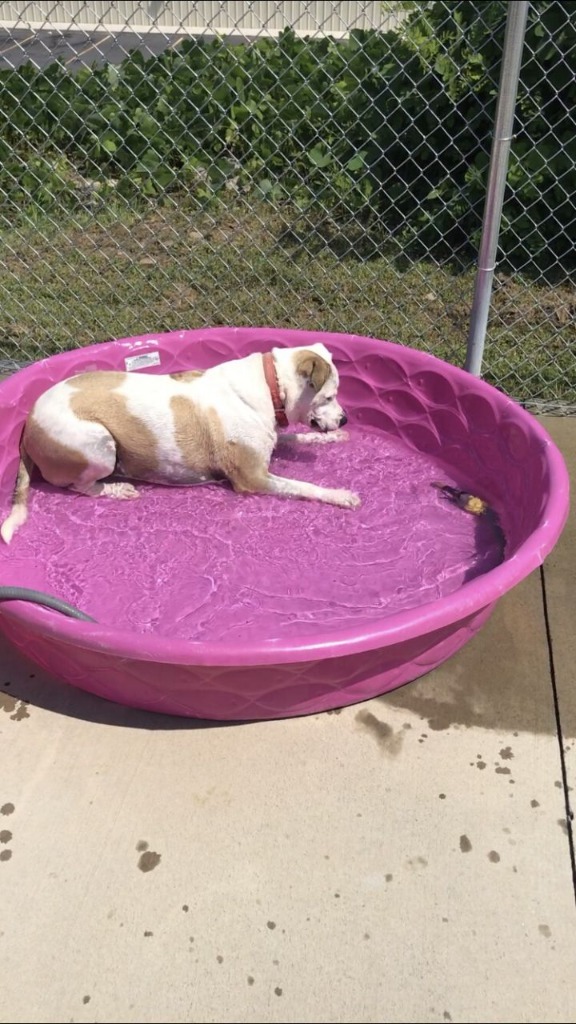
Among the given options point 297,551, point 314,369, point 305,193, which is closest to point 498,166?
point 314,369

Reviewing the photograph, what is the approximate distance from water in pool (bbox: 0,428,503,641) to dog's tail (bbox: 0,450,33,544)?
0.36 feet

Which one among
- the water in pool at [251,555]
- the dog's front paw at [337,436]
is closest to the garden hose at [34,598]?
Answer: the water in pool at [251,555]

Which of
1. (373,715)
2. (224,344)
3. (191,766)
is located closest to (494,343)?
(224,344)

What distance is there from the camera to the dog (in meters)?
4.34

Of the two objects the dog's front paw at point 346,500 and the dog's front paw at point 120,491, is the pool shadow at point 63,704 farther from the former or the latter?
the dog's front paw at point 346,500

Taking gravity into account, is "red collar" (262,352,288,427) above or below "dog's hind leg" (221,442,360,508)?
above

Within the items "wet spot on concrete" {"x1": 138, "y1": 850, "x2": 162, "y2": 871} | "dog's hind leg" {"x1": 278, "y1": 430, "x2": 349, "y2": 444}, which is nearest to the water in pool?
"dog's hind leg" {"x1": 278, "y1": 430, "x2": 349, "y2": 444}

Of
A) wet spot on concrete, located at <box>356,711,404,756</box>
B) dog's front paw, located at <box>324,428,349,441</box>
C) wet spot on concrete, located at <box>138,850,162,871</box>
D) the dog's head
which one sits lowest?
wet spot on concrete, located at <box>356,711,404,756</box>

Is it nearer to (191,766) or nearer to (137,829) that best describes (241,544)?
(191,766)

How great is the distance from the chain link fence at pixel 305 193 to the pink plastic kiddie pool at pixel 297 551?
1028mm

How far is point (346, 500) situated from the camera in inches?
185

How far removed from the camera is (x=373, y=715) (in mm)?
3400

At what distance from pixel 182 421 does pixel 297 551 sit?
0.93 m

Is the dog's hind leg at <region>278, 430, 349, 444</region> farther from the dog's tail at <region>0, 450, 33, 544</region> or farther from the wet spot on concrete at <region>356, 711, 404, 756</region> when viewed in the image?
the wet spot on concrete at <region>356, 711, 404, 756</region>
